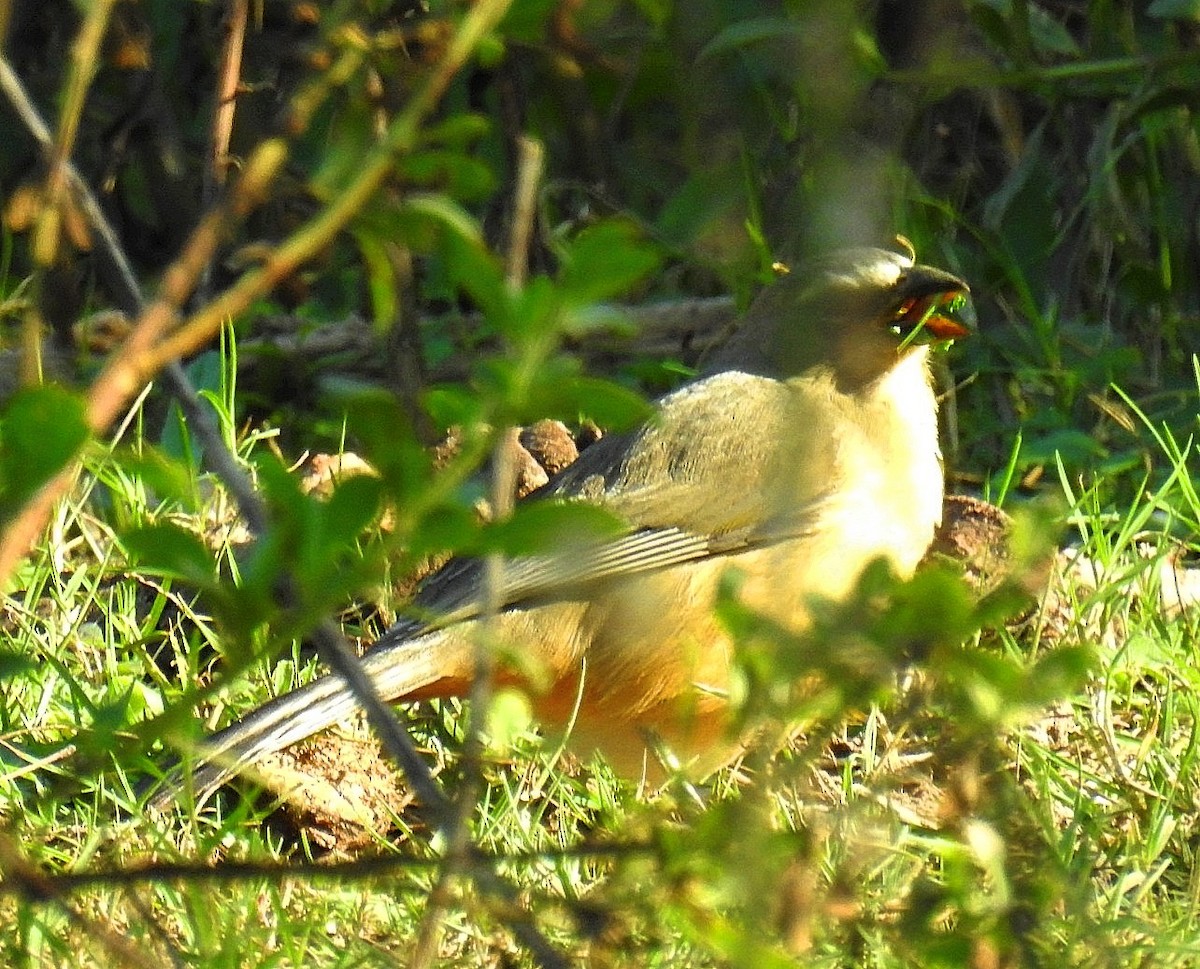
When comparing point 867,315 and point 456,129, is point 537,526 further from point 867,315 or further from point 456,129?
point 867,315

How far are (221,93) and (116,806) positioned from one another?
1969 mm

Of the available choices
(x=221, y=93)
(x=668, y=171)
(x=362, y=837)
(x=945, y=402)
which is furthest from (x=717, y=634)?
(x=668, y=171)

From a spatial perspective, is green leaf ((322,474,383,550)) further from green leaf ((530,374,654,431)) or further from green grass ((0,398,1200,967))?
green grass ((0,398,1200,967))

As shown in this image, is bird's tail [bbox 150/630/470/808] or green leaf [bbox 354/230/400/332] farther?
bird's tail [bbox 150/630/470/808]

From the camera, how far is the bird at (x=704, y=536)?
456cm

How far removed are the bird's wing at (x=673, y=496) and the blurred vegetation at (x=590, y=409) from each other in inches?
13.1

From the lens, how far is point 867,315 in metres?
5.36

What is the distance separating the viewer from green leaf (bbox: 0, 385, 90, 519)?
1.69 meters

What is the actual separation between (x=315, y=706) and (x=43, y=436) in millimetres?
2602

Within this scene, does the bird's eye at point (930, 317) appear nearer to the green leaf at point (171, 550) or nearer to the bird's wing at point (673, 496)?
the bird's wing at point (673, 496)

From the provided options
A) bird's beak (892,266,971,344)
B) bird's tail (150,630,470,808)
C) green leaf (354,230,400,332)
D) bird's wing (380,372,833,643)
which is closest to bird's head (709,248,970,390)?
bird's beak (892,266,971,344)

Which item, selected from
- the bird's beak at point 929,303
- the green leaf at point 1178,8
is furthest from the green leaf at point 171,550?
the green leaf at point 1178,8

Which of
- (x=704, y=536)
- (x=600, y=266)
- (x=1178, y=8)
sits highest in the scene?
(x=600, y=266)

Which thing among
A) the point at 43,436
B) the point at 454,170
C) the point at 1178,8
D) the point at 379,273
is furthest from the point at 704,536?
the point at 43,436
